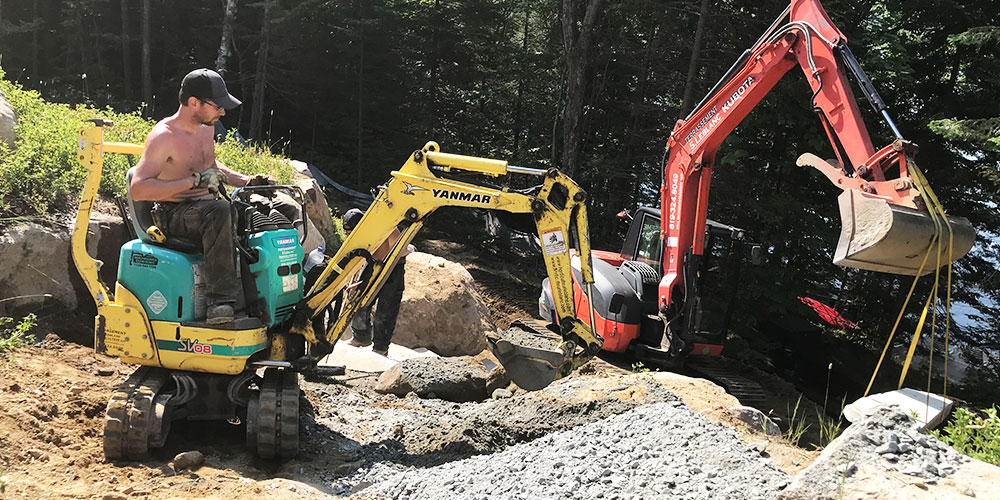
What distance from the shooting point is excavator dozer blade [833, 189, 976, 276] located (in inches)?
160

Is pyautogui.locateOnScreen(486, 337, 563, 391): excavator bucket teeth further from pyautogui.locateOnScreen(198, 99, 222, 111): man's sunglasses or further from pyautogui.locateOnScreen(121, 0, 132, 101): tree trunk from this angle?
pyautogui.locateOnScreen(121, 0, 132, 101): tree trunk

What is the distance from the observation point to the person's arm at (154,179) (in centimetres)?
473

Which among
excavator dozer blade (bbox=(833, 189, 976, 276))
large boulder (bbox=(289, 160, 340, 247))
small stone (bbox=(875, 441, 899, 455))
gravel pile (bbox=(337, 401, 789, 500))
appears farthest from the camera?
large boulder (bbox=(289, 160, 340, 247))

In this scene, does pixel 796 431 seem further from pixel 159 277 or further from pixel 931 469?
pixel 159 277

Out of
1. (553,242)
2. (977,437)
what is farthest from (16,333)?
(977,437)

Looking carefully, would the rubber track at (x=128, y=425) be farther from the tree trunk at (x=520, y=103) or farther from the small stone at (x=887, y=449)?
the tree trunk at (x=520, y=103)

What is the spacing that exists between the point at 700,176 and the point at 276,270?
4982mm

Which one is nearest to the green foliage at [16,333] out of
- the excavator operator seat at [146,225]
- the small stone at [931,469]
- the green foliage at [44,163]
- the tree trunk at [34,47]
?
the green foliage at [44,163]

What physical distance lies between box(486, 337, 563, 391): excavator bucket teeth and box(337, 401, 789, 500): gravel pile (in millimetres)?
1401

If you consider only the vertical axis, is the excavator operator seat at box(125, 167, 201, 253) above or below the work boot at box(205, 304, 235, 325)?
above

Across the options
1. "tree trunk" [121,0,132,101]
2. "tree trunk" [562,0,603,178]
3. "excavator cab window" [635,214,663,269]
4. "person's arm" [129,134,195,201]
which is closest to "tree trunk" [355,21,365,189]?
"tree trunk" [121,0,132,101]

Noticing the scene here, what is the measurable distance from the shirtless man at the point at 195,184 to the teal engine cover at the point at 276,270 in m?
0.23

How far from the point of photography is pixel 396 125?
69.1 ft

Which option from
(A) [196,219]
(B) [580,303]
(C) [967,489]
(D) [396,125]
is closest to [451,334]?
(B) [580,303]
